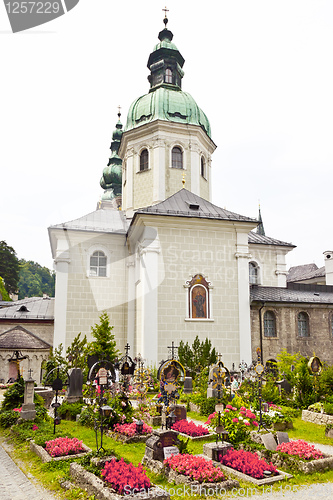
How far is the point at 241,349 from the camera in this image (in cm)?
1816

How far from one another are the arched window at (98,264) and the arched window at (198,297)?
5.40 metres

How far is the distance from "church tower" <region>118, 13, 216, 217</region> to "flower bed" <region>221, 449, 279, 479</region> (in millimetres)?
17202

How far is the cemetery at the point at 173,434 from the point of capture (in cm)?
613

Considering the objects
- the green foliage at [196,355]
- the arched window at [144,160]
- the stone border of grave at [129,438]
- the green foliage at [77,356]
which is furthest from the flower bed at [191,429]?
the arched window at [144,160]

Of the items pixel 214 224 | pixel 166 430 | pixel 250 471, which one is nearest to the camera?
pixel 250 471

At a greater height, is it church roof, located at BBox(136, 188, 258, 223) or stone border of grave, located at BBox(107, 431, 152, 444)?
church roof, located at BBox(136, 188, 258, 223)

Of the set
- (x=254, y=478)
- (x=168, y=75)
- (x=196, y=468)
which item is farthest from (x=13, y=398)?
(x=168, y=75)

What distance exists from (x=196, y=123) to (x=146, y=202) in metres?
5.85

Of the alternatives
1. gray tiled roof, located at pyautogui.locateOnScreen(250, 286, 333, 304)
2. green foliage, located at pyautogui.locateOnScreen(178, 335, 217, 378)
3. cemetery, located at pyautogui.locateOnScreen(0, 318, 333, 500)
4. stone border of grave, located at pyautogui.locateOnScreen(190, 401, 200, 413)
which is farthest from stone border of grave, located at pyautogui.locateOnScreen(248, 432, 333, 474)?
gray tiled roof, located at pyautogui.locateOnScreen(250, 286, 333, 304)

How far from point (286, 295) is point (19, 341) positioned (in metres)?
13.3

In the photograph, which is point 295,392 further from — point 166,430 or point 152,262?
point 152,262

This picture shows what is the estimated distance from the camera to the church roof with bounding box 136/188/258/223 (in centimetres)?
1886

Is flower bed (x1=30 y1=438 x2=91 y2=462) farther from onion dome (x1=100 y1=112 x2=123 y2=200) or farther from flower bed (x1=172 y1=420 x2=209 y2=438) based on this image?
onion dome (x1=100 y1=112 x2=123 y2=200)

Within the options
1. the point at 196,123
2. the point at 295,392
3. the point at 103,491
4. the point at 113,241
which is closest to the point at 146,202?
the point at 113,241
